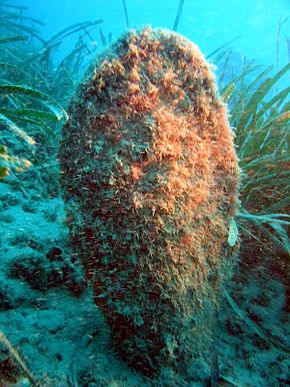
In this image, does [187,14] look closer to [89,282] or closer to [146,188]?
[146,188]

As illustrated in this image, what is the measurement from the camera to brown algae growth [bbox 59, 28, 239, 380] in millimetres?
1250

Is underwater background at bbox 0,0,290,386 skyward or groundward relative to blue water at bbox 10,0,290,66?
groundward

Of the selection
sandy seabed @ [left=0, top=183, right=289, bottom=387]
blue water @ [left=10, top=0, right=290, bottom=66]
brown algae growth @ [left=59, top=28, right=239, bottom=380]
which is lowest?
sandy seabed @ [left=0, top=183, right=289, bottom=387]

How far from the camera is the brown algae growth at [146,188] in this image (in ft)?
4.10

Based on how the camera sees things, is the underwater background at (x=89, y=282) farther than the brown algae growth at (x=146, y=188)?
Yes

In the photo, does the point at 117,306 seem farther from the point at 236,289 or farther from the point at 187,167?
the point at 236,289

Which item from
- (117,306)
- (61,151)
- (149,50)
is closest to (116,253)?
(117,306)

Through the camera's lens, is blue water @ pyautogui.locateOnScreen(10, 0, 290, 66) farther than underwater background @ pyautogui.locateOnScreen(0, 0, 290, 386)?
Yes

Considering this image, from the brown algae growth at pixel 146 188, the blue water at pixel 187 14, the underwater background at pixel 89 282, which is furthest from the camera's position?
the blue water at pixel 187 14

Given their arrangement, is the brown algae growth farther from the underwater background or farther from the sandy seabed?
the sandy seabed

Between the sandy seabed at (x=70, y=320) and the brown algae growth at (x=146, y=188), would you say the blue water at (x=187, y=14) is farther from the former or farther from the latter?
the brown algae growth at (x=146, y=188)

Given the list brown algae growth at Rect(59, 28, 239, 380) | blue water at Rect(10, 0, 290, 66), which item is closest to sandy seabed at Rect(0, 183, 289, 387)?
brown algae growth at Rect(59, 28, 239, 380)

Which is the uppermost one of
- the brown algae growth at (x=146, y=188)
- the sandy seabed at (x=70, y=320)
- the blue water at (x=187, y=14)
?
the blue water at (x=187, y=14)

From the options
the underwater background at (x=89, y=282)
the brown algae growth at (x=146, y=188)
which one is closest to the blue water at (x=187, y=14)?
the underwater background at (x=89, y=282)
